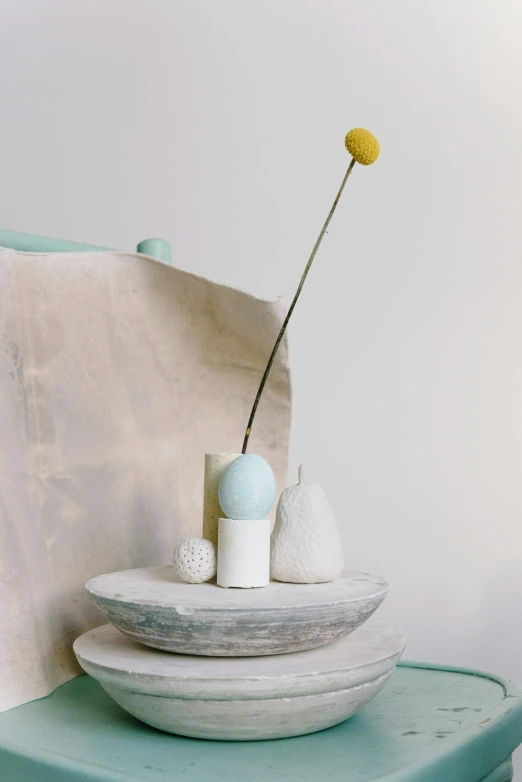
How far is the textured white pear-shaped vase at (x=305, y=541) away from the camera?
1.82ft

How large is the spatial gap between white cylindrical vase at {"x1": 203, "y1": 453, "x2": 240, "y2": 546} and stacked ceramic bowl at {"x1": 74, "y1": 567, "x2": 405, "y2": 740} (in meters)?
0.08

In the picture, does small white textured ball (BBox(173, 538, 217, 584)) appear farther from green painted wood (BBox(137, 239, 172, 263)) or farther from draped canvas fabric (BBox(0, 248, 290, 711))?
green painted wood (BBox(137, 239, 172, 263))

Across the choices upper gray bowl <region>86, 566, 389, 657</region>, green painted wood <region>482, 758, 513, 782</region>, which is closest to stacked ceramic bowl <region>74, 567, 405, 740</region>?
upper gray bowl <region>86, 566, 389, 657</region>

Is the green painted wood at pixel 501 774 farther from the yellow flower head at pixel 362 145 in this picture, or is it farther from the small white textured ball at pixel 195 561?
the yellow flower head at pixel 362 145

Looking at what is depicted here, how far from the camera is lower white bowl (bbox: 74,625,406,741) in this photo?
0.46 metres

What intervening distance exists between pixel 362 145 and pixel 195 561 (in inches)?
13.1

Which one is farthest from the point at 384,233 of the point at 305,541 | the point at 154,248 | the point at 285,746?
the point at 285,746

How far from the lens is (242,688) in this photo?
0.46 m

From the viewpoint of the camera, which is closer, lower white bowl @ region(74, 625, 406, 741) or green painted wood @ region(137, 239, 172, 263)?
lower white bowl @ region(74, 625, 406, 741)

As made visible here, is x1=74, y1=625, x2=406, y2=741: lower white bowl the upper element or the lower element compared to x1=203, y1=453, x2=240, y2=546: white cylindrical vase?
lower

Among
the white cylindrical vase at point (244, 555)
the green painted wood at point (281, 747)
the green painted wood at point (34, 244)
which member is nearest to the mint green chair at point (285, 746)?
the green painted wood at point (281, 747)

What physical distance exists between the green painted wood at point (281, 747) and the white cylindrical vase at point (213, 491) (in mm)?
146

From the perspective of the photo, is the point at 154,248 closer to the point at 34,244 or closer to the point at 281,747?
the point at 34,244

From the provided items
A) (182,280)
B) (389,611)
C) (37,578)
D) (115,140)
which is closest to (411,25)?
(115,140)
